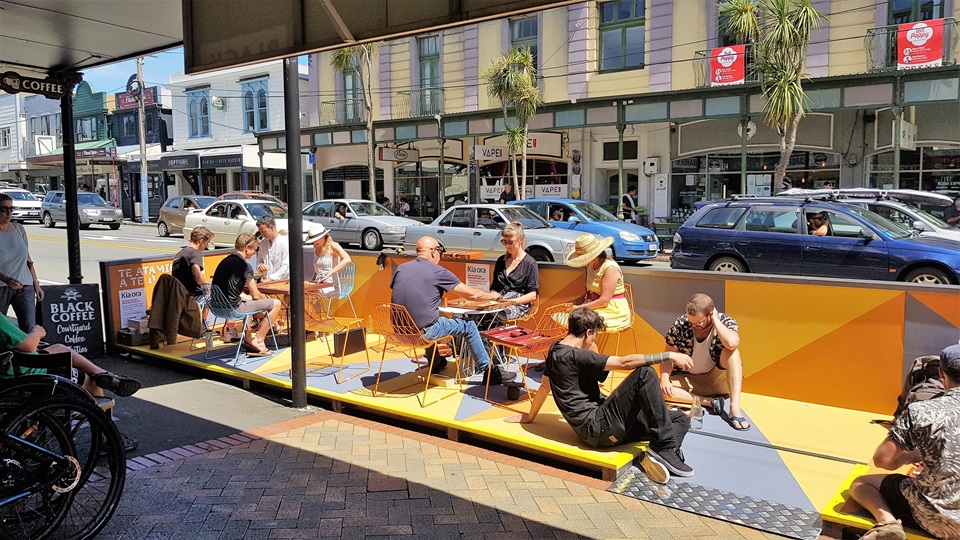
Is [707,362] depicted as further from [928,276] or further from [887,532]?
[928,276]

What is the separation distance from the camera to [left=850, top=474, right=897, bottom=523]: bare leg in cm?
370

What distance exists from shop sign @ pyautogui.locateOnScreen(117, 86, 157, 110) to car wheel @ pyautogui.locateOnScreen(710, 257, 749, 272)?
3716cm

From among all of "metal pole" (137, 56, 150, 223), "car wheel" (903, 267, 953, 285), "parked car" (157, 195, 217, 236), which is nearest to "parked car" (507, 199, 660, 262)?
"car wheel" (903, 267, 953, 285)

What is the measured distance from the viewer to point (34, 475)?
3660mm

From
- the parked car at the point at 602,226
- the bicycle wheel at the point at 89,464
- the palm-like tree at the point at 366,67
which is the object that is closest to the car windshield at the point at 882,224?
the parked car at the point at 602,226

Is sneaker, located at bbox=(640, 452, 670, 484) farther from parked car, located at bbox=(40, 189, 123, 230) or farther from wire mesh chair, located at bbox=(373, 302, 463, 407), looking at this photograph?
parked car, located at bbox=(40, 189, 123, 230)

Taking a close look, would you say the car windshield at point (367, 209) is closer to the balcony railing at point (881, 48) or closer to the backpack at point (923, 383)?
the balcony railing at point (881, 48)

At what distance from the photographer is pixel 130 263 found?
28.8 feet

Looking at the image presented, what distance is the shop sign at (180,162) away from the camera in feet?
117

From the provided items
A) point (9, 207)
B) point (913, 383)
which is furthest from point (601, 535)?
point (9, 207)

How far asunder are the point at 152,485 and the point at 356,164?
91.2ft

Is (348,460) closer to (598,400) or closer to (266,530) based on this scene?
(266,530)

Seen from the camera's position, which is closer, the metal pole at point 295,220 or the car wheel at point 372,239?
the metal pole at point 295,220

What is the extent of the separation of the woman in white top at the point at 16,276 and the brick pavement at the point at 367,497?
318 cm
